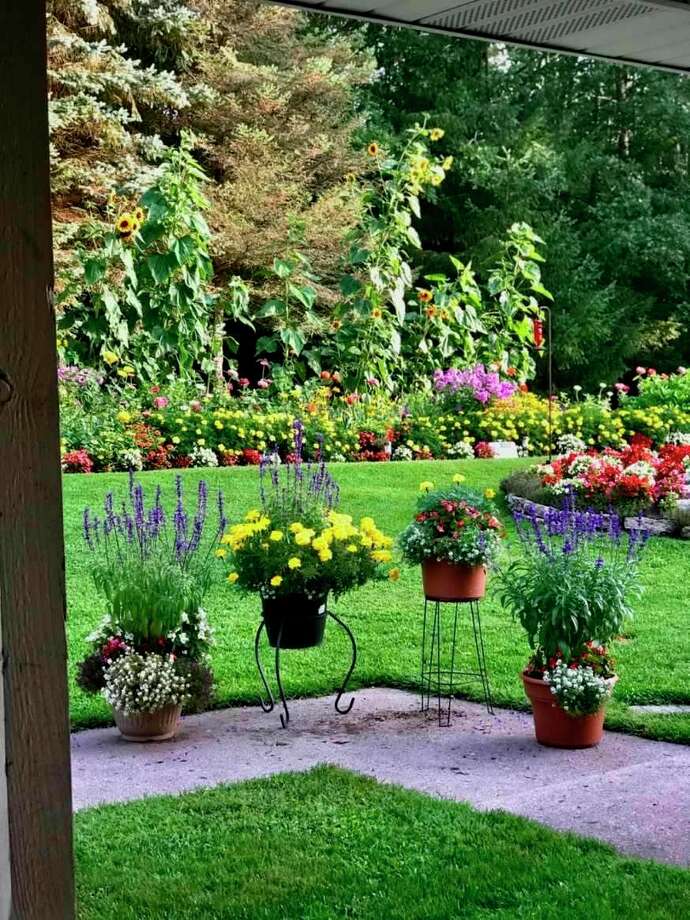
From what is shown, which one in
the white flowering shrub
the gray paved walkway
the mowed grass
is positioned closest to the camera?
the mowed grass

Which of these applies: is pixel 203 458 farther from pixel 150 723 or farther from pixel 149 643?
pixel 150 723

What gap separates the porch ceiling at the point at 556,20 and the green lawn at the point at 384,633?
2.60m

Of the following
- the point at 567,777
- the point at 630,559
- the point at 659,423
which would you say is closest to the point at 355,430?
the point at 659,423

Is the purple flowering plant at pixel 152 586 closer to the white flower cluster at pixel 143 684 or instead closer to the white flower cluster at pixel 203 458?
the white flower cluster at pixel 143 684

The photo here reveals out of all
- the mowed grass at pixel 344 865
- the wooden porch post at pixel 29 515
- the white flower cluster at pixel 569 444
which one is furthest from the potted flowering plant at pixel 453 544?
the white flower cluster at pixel 569 444

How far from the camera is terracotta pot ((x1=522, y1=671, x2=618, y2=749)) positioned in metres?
4.38

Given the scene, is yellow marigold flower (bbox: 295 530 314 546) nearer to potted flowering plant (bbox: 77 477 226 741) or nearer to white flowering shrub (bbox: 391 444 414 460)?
potted flowering plant (bbox: 77 477 226 741)

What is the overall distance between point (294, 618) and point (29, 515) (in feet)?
10.7

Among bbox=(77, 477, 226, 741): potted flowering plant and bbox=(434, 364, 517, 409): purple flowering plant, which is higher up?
bbox=(434, 364, 517, 409): purple flowering plant

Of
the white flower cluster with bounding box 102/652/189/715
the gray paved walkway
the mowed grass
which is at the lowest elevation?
the gray paved walkway

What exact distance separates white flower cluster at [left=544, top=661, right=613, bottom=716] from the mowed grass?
0.75 metres

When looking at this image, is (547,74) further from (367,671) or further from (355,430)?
(367,671)

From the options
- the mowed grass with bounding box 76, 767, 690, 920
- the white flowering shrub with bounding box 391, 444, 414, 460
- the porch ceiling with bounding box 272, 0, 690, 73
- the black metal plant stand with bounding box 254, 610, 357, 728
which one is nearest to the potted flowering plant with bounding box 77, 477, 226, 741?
the black metal plant stand with bounding box 254, 610, 357, 728

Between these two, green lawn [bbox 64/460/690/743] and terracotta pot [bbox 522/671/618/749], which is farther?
green lawn [bbox 64/460/690/743]
